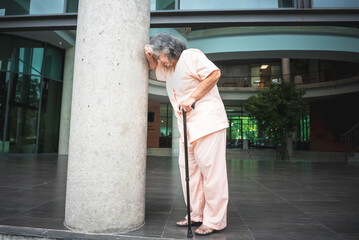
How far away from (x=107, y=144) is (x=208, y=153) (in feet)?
2.53

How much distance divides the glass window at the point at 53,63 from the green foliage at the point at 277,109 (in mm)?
9958

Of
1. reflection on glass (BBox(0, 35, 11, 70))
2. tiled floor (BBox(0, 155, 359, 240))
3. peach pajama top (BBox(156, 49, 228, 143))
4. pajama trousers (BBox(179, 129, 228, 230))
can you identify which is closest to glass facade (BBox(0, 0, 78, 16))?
tiled floor (BBox(0, 155, 359, 240))

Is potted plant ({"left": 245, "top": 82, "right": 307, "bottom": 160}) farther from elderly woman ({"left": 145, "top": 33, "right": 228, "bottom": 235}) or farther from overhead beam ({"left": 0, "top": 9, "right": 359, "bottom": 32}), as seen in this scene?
elderly woman ({"left": 145, "top": 33, "right": 228, "bottom": 235})

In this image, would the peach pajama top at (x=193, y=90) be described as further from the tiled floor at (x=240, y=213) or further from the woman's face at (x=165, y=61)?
the tiled floor at (x=240, y=213)

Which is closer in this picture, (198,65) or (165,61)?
(198,65)

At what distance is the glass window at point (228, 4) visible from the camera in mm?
5375

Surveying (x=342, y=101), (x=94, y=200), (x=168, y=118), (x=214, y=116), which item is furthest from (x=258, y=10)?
(x=168, y=118)

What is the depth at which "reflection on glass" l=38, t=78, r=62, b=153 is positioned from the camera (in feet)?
38.8

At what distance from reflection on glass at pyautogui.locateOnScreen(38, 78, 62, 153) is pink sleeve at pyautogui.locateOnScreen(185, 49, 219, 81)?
1196cm

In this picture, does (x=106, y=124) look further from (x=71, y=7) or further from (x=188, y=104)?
(x=71, y=7)

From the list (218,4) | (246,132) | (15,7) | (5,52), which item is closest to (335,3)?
(218,4)

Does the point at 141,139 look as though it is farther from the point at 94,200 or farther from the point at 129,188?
the point at 94,200

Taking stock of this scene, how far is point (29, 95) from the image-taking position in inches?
451

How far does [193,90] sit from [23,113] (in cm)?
1178
